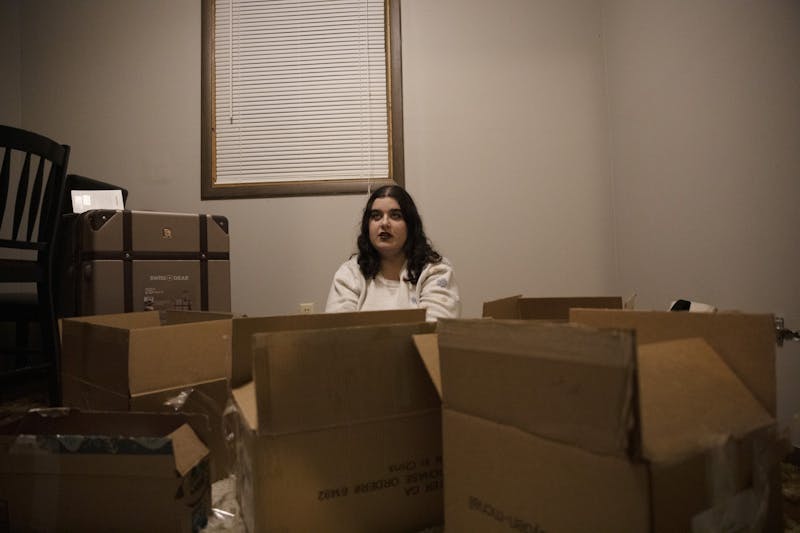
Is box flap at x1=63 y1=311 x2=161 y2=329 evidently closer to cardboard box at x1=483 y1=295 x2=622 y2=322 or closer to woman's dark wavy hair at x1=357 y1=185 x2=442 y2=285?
woman's dark wavy hair at x1=357 y1=185 x2=442 y2=285

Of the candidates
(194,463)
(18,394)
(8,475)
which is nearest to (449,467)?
(194,463)

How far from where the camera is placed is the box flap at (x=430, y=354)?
0.76 meters

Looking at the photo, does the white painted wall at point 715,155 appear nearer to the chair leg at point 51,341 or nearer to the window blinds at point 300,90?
the window blinds at point 300,90

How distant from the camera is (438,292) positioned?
1.80 meters

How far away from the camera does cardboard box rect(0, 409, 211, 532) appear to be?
0.74m

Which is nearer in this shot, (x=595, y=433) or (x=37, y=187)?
(x=595, y=433)

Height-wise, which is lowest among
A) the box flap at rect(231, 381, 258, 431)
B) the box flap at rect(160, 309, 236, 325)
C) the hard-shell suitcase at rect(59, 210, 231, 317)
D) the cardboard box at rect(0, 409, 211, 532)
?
the cardboard box at rect(0, 409, 211, 532)

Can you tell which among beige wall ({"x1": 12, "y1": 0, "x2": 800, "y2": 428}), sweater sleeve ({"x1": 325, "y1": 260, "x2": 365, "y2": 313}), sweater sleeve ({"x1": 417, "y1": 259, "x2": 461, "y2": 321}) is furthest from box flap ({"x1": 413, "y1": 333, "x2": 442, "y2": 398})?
beige wall ({"x1": 12, "y1": 0, "x2": 800, "y2": 428})

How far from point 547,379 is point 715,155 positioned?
140cm

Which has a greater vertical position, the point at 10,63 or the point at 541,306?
the point at 10,63

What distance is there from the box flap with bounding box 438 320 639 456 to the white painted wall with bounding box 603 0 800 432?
44.5 inches

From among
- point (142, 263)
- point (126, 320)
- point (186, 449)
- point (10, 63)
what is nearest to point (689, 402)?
point (186, 449)

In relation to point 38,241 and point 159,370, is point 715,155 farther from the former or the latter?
point 38,241

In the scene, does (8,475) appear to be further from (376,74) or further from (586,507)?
(376,74)
